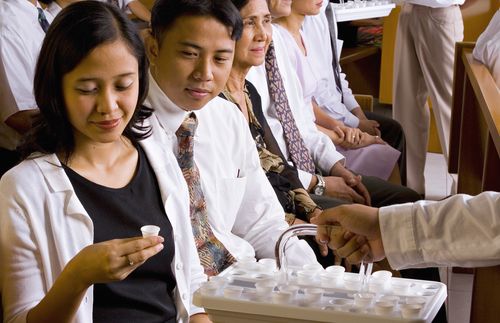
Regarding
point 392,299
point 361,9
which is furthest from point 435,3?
point 392,299

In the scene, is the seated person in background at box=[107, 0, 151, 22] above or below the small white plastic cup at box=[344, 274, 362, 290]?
below

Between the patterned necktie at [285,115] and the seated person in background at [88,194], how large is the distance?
1.32 m

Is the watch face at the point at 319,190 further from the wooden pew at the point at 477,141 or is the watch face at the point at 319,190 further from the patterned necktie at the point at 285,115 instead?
the wooden pew at the point at 477,141

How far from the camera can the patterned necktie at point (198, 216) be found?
7.54 ft

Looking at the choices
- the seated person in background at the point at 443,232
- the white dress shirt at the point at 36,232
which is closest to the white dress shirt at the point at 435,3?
the seated person in background at the point at 443,232

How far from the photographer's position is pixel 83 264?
5.41 ft

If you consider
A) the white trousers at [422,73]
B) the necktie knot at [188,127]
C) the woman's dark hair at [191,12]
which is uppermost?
the woman's dark hair at [191,12]

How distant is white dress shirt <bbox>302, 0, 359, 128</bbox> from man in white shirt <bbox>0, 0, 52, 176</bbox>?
1452mm

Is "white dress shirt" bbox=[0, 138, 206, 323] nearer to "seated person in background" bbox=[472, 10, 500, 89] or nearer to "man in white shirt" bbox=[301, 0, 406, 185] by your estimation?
"seated person in background" bbox=[472, 10, 500, 89]

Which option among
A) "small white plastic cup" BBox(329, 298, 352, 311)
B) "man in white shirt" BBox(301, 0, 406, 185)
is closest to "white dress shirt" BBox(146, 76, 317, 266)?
"small white plastic cup" BBox(329, 298, 352, 311)

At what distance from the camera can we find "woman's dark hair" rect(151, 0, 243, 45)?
2414 mm

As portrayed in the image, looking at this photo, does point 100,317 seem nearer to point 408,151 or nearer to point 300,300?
point 300,300

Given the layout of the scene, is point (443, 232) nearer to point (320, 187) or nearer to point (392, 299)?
point (392, 299)

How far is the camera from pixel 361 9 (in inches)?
243
